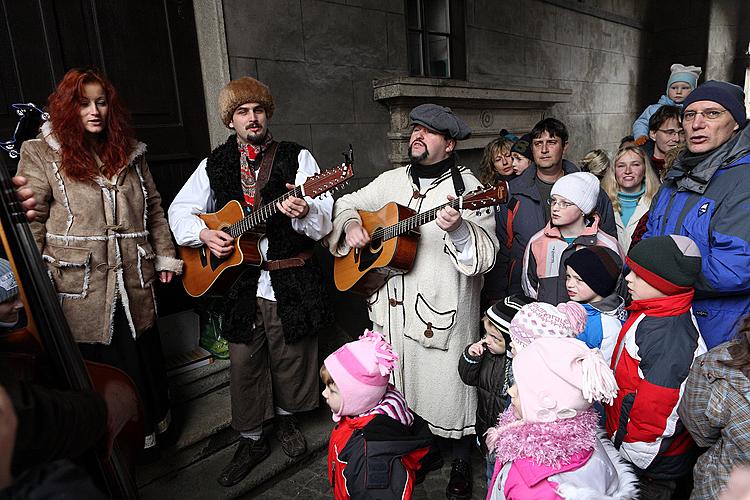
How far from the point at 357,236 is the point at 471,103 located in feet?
10.9

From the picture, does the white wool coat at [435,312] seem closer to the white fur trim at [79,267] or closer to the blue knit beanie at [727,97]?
the blue knit beanie at [727,97]

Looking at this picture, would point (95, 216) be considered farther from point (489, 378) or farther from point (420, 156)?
point (489, 378)

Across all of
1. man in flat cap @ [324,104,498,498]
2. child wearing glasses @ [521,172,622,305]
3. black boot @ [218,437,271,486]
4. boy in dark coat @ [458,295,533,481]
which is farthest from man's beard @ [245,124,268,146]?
black boot @ [218,437,271,486]

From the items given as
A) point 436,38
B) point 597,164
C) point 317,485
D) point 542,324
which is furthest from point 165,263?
point 436,38

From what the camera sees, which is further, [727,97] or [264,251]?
[264,251]

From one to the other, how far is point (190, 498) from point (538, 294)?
217cm

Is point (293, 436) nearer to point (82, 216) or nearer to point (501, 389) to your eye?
point (501, 389)

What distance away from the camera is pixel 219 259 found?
256cm

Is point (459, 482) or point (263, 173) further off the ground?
point (263, 173)

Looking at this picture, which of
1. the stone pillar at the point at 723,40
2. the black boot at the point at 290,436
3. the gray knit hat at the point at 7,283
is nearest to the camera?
the gray knit hat at the point at 7,283

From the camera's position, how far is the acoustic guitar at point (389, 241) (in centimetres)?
219

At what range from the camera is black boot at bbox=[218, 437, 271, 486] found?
2.60 meters

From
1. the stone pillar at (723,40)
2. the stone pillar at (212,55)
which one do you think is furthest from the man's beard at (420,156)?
the stone pillar at (723,40)

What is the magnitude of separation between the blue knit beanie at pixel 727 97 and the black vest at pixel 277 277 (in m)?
2.02
